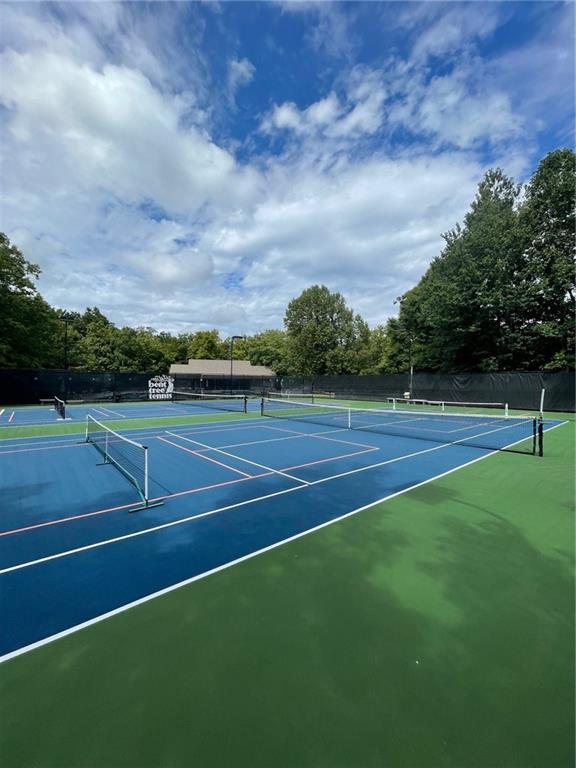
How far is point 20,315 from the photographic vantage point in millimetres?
30609

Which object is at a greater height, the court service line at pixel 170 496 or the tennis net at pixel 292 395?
the tennis net at pixel 292 395

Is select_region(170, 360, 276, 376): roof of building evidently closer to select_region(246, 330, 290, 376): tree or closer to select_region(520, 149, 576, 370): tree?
select_region(246, 330, 290, 376): tree

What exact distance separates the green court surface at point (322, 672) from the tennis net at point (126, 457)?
11.6 ft

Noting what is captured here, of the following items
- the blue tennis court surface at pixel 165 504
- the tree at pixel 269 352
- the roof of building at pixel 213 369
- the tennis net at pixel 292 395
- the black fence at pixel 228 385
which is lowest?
the blue tennis court surface at pixel 165 504

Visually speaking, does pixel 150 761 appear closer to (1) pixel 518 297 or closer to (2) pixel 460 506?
(2) pixel 460 506

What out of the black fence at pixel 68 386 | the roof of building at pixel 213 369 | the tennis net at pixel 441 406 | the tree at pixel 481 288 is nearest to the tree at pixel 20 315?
the black fence at pixel 68 386

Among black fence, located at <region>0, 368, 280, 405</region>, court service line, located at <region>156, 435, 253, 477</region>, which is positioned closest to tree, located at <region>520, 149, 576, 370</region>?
court service line, located at <region>156, 435, 253, 477</region>

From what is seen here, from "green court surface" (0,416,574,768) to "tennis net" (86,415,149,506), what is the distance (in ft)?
11.6

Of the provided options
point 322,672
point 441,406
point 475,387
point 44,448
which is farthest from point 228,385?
point 322,672

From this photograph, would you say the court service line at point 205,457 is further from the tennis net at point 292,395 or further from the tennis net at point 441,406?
the tennis net at point 292,395

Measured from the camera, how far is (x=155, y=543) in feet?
16.5

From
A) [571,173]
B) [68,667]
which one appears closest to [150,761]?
[68,667]

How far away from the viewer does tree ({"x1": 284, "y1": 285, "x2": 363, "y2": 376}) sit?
5328 cm

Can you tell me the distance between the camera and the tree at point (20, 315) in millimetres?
29312
